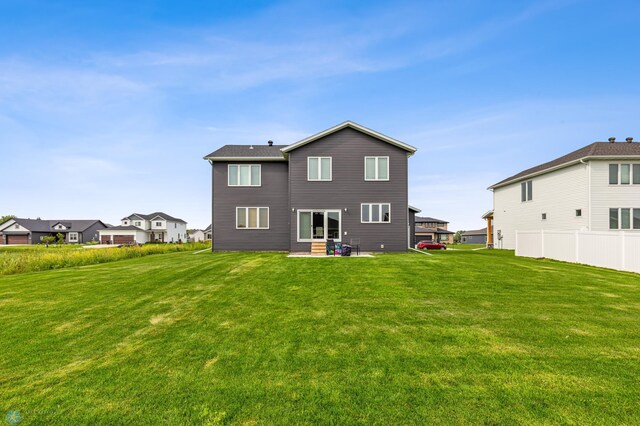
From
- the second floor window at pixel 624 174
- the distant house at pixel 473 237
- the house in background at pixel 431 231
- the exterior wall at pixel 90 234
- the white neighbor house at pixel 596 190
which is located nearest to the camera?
the white neighbor house at pixel 596 190

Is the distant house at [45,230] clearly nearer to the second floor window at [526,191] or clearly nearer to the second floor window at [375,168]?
the second floor window at [375,168]

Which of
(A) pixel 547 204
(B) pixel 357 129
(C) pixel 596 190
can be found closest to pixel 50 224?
(B) pixel 357 129

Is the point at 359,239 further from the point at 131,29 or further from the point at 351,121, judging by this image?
the point at 131,29

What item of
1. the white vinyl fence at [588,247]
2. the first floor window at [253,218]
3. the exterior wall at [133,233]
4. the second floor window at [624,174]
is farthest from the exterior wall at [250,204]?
the exterior wall at [133,233]

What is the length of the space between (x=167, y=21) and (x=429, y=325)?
20140mm

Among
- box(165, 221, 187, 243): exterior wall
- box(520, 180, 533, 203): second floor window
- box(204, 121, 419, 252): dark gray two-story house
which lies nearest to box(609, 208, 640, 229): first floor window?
box(520, 180, 533, 203): second floor window

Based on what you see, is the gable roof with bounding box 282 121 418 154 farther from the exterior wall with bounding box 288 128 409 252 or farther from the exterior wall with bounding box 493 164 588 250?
the exterior wall with bounding box 493 164 588 250

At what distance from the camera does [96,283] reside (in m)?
9.54

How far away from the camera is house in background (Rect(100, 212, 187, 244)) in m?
63.6

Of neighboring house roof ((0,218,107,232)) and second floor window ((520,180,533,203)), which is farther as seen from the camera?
neighboring house roof ((0,218,107,232))

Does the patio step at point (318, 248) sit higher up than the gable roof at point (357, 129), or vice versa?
the gable roof at point (357, 129)

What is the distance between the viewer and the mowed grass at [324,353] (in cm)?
318

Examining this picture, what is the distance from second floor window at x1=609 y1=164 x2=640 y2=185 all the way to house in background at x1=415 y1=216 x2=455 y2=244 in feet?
138

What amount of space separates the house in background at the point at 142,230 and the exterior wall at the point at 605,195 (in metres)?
A: 71.2
